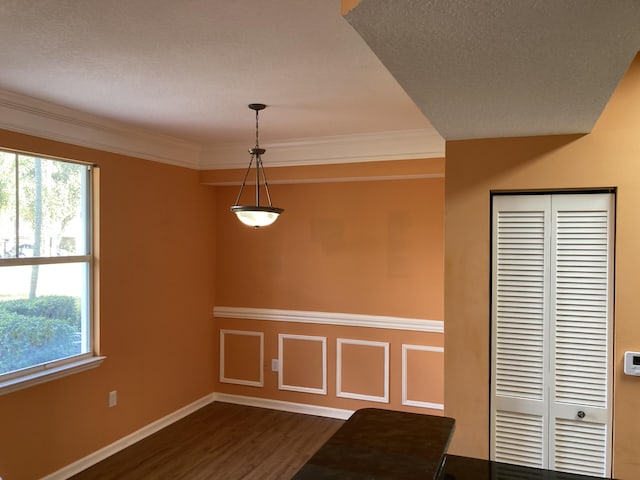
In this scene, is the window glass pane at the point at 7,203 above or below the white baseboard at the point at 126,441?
above

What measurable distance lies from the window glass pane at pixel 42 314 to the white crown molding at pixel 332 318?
5.55ft

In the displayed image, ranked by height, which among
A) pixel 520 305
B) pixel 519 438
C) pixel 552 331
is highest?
pixel 520 305

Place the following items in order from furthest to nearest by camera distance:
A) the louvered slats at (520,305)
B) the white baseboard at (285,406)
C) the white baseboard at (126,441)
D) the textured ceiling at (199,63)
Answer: the white baseboard at (285,406)
the white baseboard at (126,441)
the louvered slats at (520,305)
the textured ceiling at (199,63)

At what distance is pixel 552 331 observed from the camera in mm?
2387

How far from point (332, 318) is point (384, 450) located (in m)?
3.40

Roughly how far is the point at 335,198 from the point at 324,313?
3.69ft

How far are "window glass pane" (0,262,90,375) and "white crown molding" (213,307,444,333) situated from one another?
5.55 feet

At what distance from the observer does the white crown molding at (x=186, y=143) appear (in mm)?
3242

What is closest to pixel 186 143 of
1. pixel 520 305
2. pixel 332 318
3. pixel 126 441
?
pixel 332 318

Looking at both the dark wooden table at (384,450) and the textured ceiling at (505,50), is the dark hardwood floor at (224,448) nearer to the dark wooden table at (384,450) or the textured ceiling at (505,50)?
the dark wooden table at (384,450)

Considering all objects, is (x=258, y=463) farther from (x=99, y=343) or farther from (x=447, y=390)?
(x=447, y=390)

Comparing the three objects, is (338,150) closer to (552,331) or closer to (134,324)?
(134,324)

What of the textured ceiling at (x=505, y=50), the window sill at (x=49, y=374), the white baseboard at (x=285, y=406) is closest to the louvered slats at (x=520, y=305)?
the textured ceiling at (x=505, y=50)

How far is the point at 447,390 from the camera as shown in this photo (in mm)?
2562
